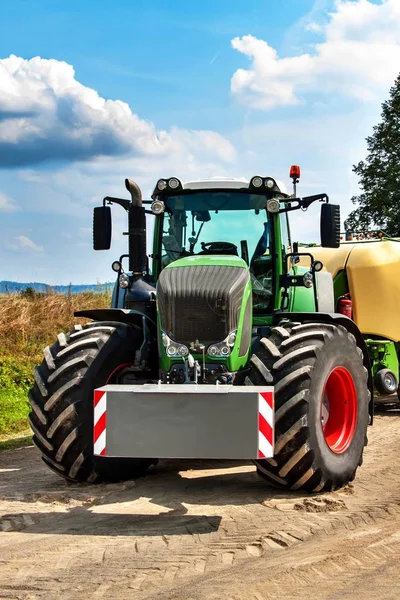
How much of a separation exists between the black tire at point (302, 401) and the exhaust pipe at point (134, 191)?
84.3 inches

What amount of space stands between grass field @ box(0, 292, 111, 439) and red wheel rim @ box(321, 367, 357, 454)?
5777 millimetres

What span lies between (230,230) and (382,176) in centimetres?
3141

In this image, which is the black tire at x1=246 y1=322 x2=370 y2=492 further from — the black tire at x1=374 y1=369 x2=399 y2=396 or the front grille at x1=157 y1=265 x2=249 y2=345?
Result: the black tire at x1=374 y1=369 x2=399 y2=396

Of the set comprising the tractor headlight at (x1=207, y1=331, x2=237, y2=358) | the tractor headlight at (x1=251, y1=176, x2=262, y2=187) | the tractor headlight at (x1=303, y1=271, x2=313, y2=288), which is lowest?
the tractor headlight at (x1=207, y1=331, x2=237, y2=358)

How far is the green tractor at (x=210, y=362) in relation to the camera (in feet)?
20.4

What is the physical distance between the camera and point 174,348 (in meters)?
7.05

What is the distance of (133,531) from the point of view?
5875mm

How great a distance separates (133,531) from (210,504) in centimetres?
93

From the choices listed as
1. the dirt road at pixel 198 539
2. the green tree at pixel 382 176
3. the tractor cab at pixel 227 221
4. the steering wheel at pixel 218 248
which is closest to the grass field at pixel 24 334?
the tractor cab at pixel 227 221

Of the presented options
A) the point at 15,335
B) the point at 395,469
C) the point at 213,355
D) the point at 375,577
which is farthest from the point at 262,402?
the point at 15,335

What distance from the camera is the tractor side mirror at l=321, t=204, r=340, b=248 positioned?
7.90 meters

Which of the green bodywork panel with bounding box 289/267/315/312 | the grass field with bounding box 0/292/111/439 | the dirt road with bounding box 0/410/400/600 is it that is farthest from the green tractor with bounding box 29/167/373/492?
the grass field with bounding box 0/292/111/439

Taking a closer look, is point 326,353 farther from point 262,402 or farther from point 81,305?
point 81,305

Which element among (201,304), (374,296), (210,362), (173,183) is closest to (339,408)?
(210,362)
